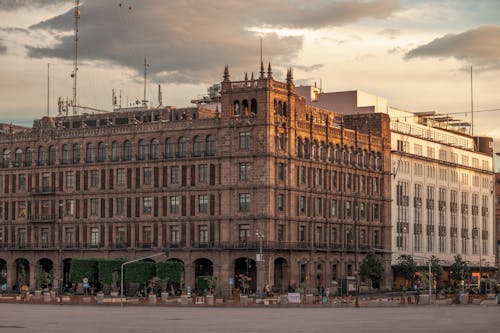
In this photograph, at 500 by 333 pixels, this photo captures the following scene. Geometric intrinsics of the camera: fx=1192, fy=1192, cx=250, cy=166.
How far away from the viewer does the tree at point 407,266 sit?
173 metres

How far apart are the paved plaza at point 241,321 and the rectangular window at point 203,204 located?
47.2 m

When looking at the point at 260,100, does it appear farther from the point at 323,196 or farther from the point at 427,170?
the point at 427,170

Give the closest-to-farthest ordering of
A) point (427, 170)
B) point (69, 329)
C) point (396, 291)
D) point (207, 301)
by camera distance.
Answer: point (69, 329) < point (207, 301) < point (396, 291) < point (427, 170)

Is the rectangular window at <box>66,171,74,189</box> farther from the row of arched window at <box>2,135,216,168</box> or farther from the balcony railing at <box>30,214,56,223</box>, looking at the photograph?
the balcony railing at <box>30,214,56,223</box>

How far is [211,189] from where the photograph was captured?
507 ft

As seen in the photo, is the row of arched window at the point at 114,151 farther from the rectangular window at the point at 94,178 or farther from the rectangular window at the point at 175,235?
the rectangular window at the point at 175,235

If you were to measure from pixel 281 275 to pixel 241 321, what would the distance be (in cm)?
6678

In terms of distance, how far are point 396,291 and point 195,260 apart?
110ft

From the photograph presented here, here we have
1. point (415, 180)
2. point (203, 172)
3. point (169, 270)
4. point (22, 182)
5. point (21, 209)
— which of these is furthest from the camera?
point (415, 180)

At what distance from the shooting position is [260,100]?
15150 cm

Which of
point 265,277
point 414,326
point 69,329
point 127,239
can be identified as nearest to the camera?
point 69,329

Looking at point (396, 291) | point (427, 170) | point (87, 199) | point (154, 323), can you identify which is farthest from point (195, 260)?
point (154, 323)

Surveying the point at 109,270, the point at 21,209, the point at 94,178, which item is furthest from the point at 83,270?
the point at 21,209

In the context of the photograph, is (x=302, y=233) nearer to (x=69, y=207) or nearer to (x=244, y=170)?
(x=244, y=170)
